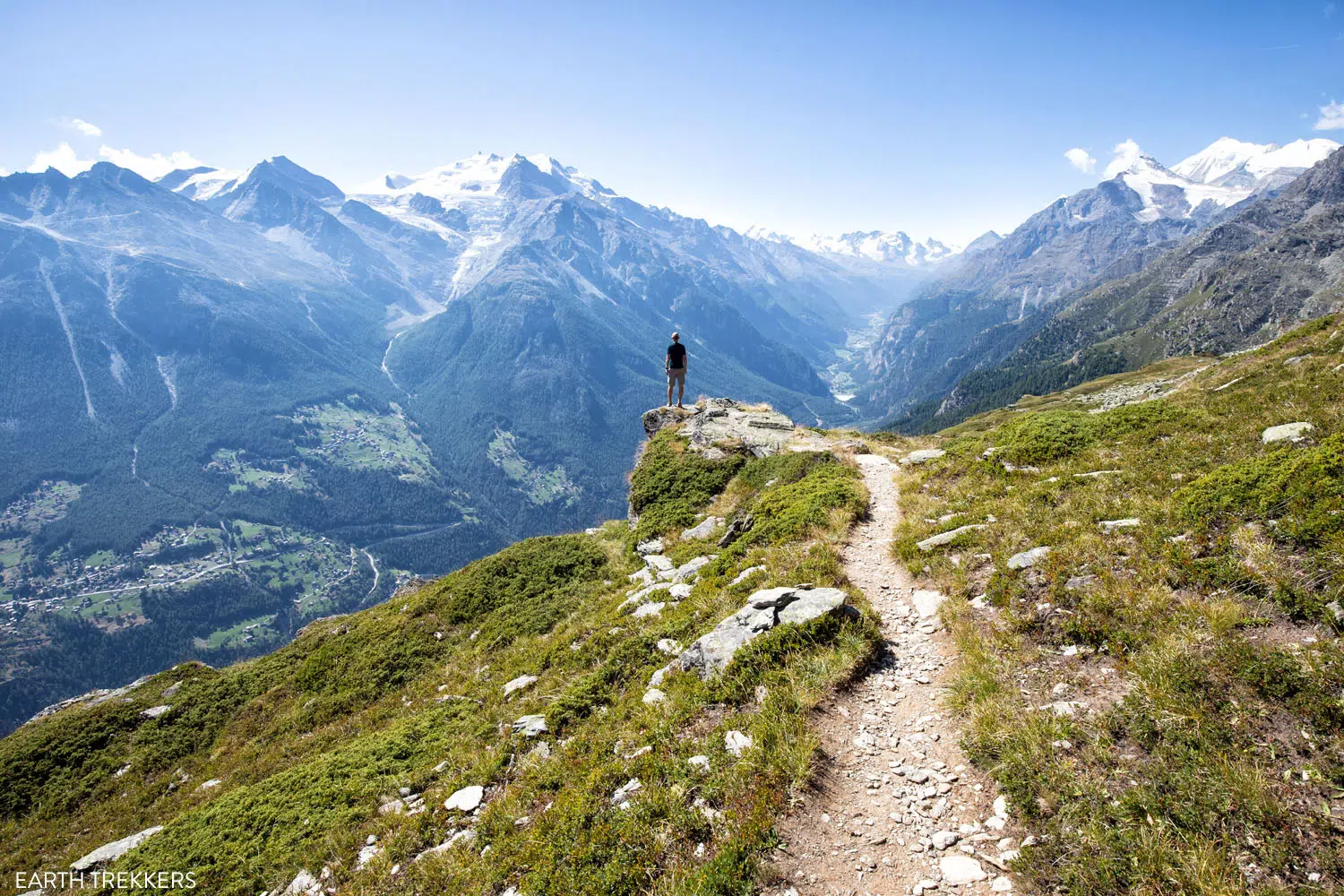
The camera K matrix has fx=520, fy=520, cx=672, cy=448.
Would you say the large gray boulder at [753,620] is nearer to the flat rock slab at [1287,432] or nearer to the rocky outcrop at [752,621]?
the rocky outcrop at [752,621]

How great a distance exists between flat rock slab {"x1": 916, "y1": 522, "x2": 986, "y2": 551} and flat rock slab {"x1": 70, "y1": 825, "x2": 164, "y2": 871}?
2202cm

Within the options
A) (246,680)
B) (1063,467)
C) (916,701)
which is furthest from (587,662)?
(246,680)

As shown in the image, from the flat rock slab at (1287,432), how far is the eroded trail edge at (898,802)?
10645 mm

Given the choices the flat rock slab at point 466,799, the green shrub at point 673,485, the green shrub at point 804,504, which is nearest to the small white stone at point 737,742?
the flat rock slab at point 466,799

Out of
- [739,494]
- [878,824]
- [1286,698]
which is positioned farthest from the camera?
[739,494]

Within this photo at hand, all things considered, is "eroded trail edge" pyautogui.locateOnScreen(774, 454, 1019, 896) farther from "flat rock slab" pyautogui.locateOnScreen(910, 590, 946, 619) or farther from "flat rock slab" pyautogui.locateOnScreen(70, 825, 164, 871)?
"flat rock slab" pyautogui.locateOnScreen(70, 825, 164, 871)

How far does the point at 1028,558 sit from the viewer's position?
1191cm

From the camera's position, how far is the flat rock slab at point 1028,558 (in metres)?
11.7

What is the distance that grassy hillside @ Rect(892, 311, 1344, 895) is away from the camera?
5688mm

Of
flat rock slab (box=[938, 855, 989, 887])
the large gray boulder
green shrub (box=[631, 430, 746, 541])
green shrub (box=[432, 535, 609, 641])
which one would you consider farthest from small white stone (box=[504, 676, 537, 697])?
flat rock slab (box=[938, 855, 989, 887])

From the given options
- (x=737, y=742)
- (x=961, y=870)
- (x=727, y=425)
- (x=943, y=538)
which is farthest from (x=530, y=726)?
(x=727, y=425)

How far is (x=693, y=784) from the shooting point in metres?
8.39

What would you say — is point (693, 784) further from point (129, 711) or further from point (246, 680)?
point (129, 711)

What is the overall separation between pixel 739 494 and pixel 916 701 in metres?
14.7
